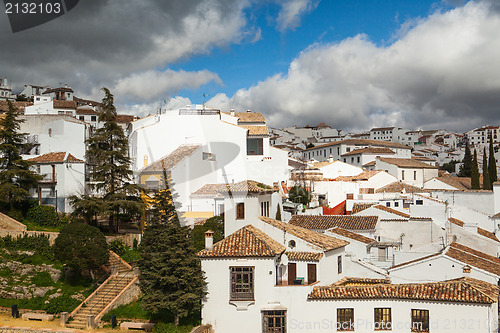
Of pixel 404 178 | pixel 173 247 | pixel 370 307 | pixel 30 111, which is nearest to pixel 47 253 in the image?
pixel 173 247

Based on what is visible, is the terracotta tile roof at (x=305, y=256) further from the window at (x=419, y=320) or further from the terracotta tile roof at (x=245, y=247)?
the window at (x=419, y=320)

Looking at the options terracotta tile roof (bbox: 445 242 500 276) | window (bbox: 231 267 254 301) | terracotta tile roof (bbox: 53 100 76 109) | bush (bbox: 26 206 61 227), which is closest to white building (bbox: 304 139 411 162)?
terracotta tile roof (bbox: 53 100 76 109)

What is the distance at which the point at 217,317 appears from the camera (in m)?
19.2

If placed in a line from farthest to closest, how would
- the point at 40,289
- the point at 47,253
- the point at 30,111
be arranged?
the point at 30,111 → the point at 47,253 → the point at 40,289

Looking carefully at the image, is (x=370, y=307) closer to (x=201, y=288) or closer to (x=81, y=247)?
(x=201, y=288)

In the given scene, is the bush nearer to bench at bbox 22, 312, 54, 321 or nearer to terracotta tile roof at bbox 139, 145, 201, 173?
terracotta tile roof at bbox 139, 145, 201, 173

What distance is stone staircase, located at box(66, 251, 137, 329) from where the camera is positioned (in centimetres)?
2047

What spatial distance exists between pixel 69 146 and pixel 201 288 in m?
20.4

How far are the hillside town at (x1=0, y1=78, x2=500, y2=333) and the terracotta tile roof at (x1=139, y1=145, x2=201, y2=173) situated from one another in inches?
6.2

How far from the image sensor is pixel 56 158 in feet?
103

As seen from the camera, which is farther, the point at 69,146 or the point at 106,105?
the point at 69,146

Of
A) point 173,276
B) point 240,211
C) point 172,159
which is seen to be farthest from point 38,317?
point 172,159

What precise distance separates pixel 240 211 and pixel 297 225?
290 inches

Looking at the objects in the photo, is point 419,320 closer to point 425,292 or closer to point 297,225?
point 425,292
